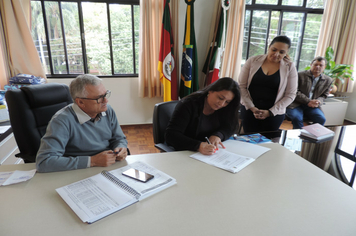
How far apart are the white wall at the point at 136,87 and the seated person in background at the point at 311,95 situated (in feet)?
5.14

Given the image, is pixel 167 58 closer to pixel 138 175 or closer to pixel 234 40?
pixel 234 40

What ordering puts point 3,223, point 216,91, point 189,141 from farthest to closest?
point 216,91
point 189,141
point 3,223

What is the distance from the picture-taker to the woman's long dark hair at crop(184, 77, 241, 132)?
1.48 metres

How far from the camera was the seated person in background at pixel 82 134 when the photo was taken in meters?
1.08

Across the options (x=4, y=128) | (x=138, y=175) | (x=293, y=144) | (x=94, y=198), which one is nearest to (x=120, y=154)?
(x=138, y=175)

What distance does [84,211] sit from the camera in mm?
802

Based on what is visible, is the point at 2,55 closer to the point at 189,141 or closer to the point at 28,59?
the point at 28,59

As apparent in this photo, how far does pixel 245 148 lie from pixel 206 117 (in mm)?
348

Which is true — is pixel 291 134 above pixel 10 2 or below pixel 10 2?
below

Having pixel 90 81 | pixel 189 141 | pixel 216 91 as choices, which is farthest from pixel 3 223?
pixel 216 91

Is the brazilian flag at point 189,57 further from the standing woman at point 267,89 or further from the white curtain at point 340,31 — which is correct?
the white curtain at point 340,31

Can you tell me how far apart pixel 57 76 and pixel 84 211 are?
318 centimetres

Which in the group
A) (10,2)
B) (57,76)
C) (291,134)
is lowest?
(291,134)

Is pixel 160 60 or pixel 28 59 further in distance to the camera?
pixel 160 60
